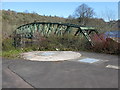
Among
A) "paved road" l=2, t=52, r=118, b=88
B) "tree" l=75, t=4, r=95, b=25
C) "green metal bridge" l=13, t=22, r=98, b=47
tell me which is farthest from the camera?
"tree" l=75, t=4, r=95, b=25

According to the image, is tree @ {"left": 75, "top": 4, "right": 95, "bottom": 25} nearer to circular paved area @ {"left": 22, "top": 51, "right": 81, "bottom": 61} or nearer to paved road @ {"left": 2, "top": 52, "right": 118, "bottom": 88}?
circular paved area @ {"left": 22, "top": 51, "right": 81, "bottom": 61}

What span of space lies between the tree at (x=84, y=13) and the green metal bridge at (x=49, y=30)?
10.3 metres

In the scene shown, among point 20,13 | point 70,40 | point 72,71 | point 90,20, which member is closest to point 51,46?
point 70,40

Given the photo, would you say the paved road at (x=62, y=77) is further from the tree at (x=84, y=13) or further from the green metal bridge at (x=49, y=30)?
the tree at (x=84, y=13)

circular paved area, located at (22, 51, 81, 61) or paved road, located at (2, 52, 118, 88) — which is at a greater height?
circular paved area, located at (22, 51, 81, 61)

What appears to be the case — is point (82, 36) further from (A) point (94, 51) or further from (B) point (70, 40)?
(A) point (94, 51)

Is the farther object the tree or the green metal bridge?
the tree

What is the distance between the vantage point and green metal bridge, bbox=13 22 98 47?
Result: 44.2ft

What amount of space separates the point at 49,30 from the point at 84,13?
44.3ft

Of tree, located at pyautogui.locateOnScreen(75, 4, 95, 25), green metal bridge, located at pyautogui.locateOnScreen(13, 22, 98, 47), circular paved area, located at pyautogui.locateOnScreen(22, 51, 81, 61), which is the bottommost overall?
circular paved area, located at pyautogui.locateOnScreen(22, 51, 81, 61)

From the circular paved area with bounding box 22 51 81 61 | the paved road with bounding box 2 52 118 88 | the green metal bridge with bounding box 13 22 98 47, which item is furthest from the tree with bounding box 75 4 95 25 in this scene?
the paved road with bounding box 2 52 118 88

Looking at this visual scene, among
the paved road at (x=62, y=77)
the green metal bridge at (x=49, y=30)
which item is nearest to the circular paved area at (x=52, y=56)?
the paved road at (x=62, y=77)

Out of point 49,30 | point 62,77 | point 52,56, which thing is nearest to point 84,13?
point 49,30

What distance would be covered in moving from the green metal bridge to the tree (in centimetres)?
1029
